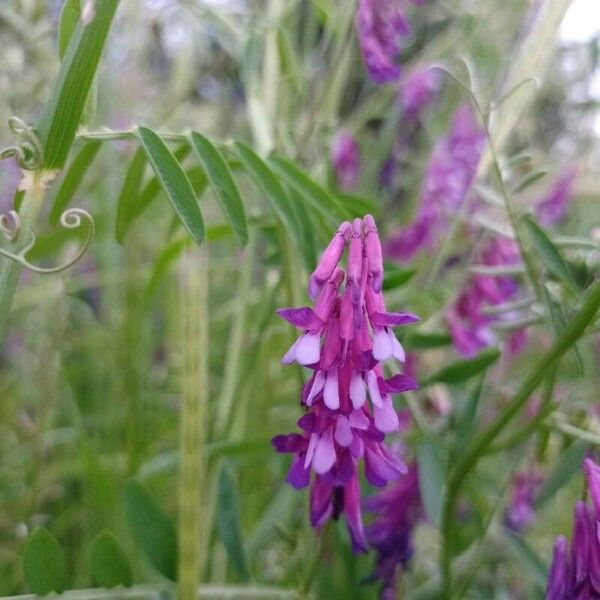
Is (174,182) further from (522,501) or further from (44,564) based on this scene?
(522,501)

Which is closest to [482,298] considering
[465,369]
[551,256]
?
[465,369]

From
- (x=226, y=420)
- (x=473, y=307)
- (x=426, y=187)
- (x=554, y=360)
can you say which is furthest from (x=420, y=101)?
(x=554, y=360)

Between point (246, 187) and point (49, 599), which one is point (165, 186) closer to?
point (49, 599)

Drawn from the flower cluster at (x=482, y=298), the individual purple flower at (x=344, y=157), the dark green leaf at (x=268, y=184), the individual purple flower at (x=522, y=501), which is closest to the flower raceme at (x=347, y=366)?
the dark green leaf at (x=268, y=184)

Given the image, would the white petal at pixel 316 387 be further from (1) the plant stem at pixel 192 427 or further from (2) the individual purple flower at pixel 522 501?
(2) the individual purple flower at pixel 522 501

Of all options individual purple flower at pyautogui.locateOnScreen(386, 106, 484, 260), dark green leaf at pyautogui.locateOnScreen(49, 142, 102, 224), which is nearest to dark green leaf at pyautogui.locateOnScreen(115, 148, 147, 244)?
dark green leaf at pyautogui.locateOnScreen(49, 142, 102, 224)

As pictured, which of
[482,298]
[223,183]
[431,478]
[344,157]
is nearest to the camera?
[223,183]
